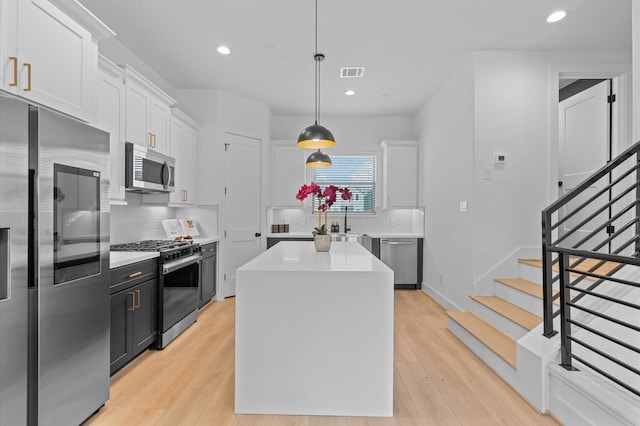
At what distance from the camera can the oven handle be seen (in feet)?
10.4

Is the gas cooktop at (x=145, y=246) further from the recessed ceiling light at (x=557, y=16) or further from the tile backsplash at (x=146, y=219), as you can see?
the recessed ceiling light at (x=557, y=16)

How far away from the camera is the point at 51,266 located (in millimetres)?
1702

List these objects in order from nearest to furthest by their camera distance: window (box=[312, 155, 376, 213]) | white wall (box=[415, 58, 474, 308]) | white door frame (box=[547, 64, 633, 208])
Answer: white door frame (box=[547, 64, 633, 208]) < white wall (box=[415, 58, 474, 308]) < window (box=[312, 155, 376, 213])

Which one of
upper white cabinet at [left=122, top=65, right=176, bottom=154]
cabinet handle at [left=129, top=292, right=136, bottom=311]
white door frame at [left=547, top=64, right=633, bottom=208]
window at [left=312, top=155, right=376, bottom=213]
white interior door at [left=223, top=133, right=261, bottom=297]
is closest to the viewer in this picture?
cabinet handle at [left=129, top=292, right=136, bottom=311]

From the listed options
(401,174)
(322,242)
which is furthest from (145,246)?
(401,174)

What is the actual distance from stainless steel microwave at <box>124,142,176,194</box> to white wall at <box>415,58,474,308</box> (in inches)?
134

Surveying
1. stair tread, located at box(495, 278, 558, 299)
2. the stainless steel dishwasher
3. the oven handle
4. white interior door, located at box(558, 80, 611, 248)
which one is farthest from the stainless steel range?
white interior door, located at box(558, 80, 611, 248)

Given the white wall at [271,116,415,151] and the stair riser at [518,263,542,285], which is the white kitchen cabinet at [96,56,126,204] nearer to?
the white wall at [271,116,415,151]

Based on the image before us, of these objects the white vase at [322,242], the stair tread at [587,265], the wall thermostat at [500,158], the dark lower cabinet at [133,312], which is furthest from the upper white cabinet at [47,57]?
the stair tread at [587,265]

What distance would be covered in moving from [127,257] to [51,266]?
3.42ft

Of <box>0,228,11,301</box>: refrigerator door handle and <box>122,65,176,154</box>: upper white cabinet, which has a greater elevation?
<box>122,65,176,154</box>: upper white cabinet

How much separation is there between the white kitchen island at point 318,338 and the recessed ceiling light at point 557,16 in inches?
112

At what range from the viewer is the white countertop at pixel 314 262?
2115 mm

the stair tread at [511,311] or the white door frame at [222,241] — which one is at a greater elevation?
the white door frame at [222,241]
